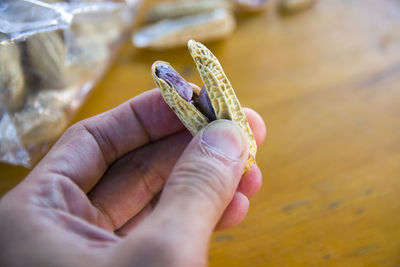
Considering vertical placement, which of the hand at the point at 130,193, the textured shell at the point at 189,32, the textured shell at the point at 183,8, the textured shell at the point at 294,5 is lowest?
the hand at the point at 130,193

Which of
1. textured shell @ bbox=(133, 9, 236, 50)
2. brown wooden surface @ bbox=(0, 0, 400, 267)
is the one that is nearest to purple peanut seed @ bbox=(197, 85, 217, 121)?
brown wooden surface @ bbox=(0, 0, 400, 267)

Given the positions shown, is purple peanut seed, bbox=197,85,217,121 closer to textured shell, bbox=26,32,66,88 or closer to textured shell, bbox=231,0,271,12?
textured shell, bbox=26,32,66,88

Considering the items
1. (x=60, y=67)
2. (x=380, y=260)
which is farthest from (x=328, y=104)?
(x=60, y=67)

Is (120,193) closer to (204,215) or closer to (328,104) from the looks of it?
(204,215)

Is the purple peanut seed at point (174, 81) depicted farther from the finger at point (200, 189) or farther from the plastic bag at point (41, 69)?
the plastic bag at point (41, 69)

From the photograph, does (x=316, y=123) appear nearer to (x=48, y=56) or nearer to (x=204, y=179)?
(x=204, y=179)

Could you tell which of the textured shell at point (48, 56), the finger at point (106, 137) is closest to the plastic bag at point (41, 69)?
the textured shell at point (48, 56)

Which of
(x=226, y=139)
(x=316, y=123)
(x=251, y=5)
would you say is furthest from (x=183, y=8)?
(x=226, y=139)
